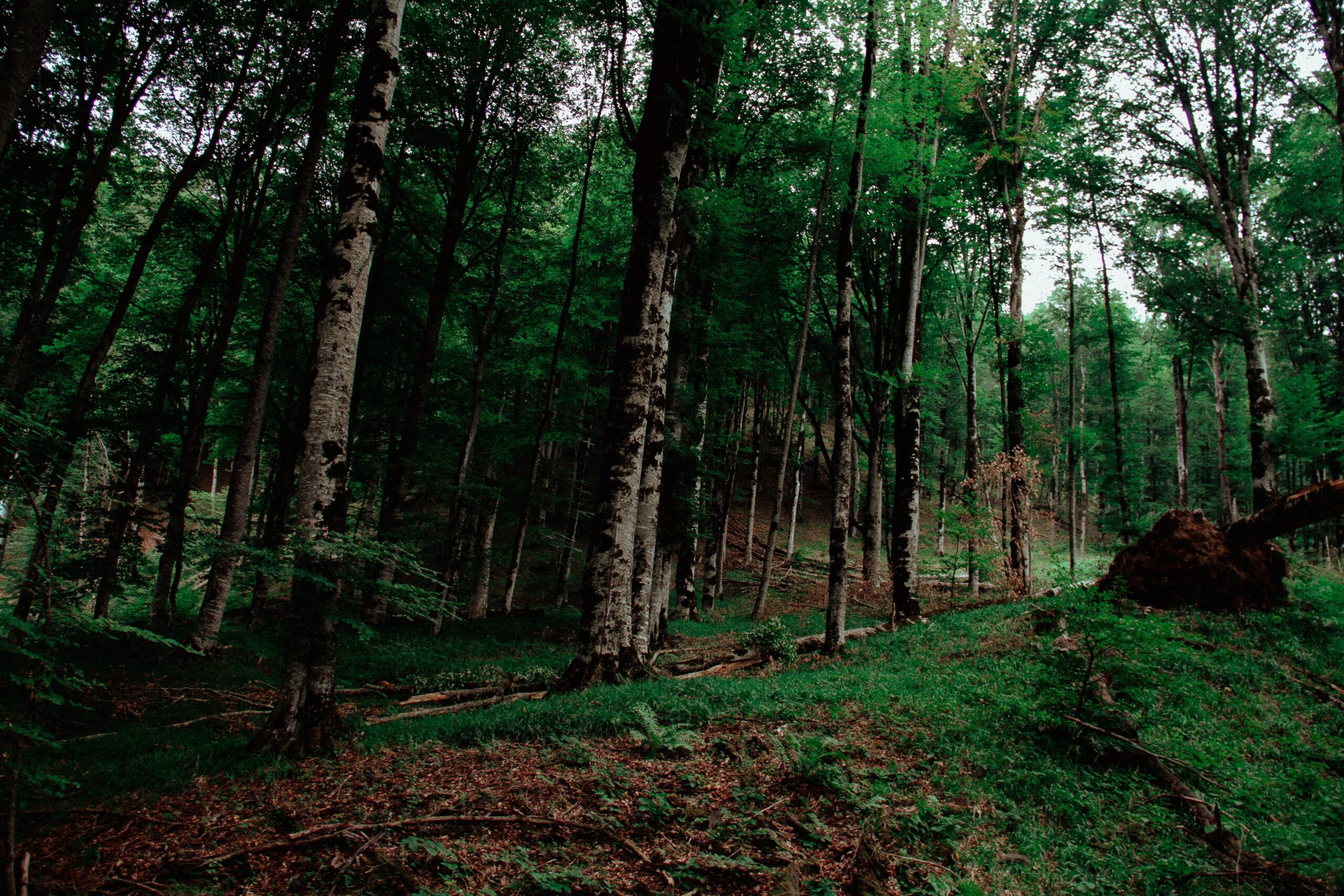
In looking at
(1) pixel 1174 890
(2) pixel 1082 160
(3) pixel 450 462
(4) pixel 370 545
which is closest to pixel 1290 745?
(1) pixel 1174 890

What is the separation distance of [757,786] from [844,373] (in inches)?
344

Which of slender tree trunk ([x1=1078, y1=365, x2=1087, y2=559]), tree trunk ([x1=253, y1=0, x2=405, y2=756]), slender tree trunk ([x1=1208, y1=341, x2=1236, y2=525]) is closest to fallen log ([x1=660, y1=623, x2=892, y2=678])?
tree trunk ([x1=253, y1=0, x2=405, y2=756])

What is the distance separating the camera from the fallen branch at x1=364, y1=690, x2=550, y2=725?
7766 mm

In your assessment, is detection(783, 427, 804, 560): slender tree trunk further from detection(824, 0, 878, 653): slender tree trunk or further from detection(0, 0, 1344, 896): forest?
detection(824, 0, 878, 653): slender tree trunk

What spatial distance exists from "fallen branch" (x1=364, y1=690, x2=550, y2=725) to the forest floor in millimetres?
413

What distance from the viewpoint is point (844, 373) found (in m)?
11.8

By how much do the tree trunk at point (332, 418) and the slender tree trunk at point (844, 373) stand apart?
8.46 meters

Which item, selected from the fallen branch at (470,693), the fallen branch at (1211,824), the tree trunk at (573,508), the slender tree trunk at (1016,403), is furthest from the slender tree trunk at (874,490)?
the fallen branch at (470,693)

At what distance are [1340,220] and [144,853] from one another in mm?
35910

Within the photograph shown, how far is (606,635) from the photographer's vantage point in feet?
26.8

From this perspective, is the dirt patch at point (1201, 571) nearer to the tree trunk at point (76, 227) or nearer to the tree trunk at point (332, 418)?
the tree trunk at point (332, 418)

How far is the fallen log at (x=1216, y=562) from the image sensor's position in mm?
9469

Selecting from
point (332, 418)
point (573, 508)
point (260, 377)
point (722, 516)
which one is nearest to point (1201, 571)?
point (722, 516)

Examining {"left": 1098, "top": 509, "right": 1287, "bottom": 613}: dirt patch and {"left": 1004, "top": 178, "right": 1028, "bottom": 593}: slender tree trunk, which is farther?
{"left": 1004, "top": 178, "right": 1028, "bottom": 593}: slender tree trunk
